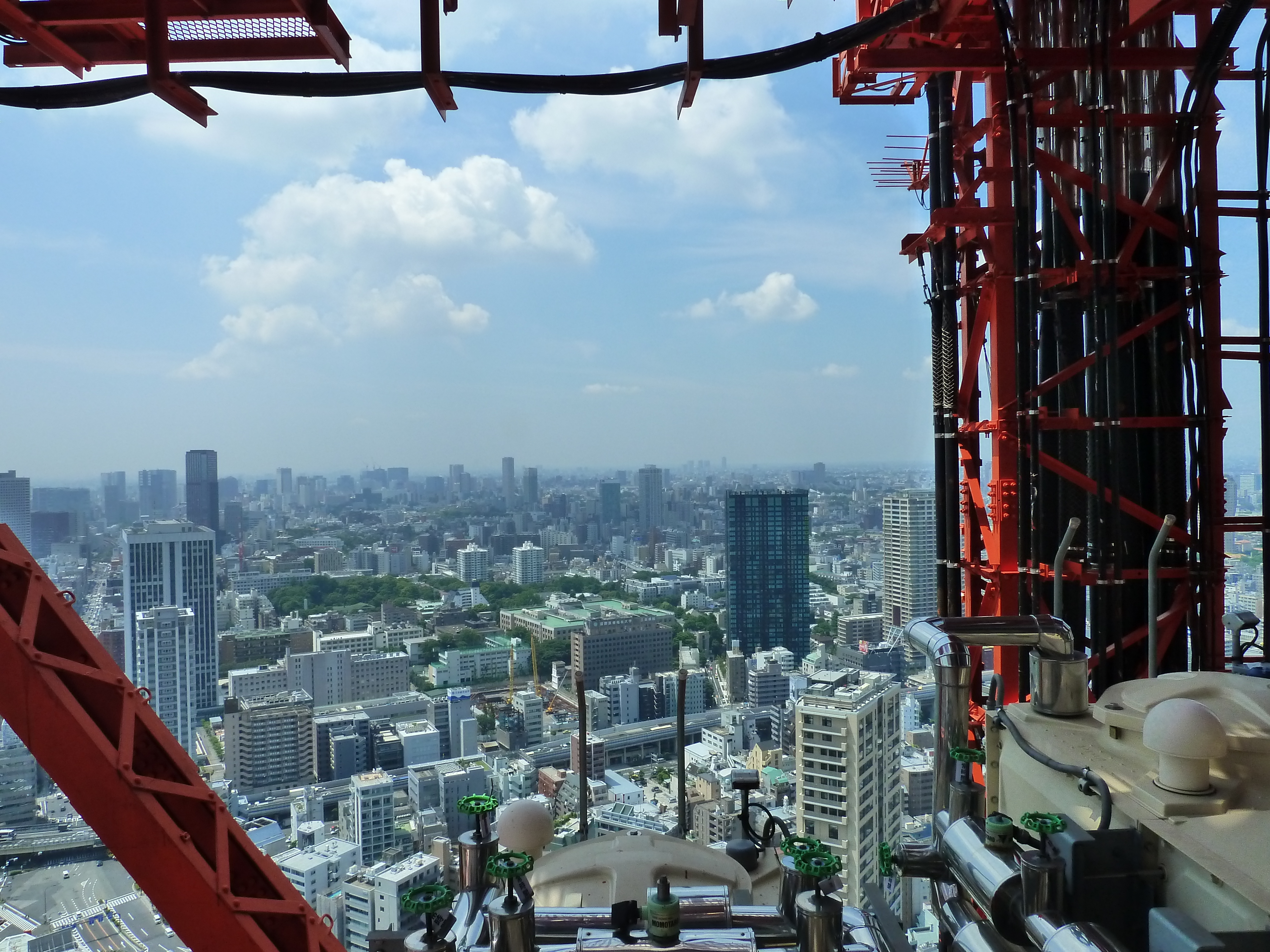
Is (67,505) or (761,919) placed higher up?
(67,505)

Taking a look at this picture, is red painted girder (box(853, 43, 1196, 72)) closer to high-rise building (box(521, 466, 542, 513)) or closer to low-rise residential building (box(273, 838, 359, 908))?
low-rise residential building (box(273, 838, 359, 908))

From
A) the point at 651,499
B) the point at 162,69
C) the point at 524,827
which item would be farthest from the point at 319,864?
the point at 651,499

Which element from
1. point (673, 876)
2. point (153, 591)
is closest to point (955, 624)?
point (673, 876)

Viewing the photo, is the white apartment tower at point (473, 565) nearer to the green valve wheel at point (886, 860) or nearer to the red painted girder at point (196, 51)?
the red painted girder at point (196, 51)

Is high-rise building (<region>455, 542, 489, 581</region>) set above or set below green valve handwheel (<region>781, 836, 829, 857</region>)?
below

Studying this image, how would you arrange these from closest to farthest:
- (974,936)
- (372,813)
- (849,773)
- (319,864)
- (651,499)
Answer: (974,936), (319,864), (849,773), (372,813), (651,499)

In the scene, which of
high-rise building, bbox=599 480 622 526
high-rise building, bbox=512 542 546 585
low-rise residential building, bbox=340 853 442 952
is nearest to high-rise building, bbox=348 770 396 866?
low-rise residential building, bbox=340 853 442 952

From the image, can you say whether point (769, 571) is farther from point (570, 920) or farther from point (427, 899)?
point (427, 899)
